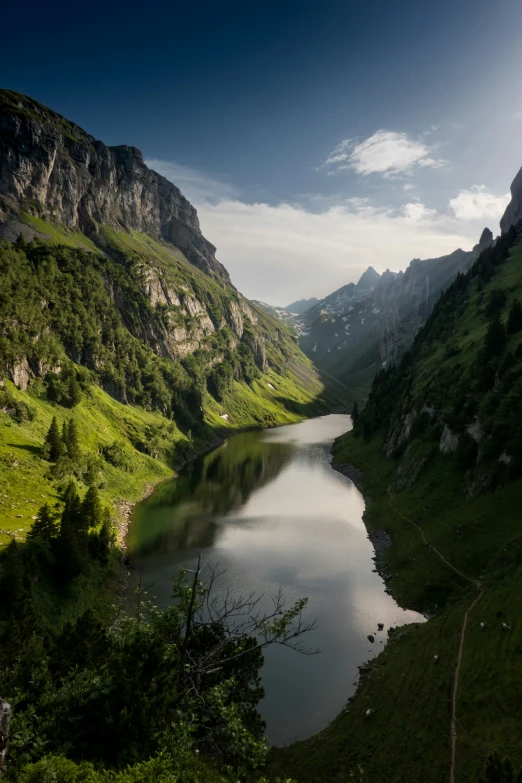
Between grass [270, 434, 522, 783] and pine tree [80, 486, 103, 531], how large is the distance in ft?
123

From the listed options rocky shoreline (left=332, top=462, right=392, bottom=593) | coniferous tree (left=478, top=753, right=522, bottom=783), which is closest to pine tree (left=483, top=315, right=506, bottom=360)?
rocky shoreline (left=332, top=462, right=392, bottom=593)

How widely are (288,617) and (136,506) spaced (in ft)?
256

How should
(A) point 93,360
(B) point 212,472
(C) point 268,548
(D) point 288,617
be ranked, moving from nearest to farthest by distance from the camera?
(D) point 288,617 → (C) point 268,548 → (B) point 212,472 → (A) point 93,360

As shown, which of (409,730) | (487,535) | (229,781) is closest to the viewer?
(229,781)

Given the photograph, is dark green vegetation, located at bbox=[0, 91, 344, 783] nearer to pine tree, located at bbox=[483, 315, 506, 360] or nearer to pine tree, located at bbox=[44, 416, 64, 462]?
pine tree, located at bbox=[44, 416, 64, 462]

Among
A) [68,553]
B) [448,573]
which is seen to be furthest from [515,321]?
[68,553]

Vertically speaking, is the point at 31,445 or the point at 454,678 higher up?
the point at 31,445

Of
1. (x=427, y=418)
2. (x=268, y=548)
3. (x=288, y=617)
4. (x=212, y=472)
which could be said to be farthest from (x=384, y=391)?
(x=288, y=617)

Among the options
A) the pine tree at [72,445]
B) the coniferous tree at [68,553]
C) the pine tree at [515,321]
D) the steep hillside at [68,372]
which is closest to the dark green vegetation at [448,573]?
the pine tree at [515,321]

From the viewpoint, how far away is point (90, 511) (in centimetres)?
5900

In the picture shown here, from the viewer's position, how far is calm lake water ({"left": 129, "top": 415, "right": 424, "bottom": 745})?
116ft

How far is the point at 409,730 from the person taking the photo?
27.1 metres

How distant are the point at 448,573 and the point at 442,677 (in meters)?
18.3

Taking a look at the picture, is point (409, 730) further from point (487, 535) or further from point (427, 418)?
point (427, 418)
